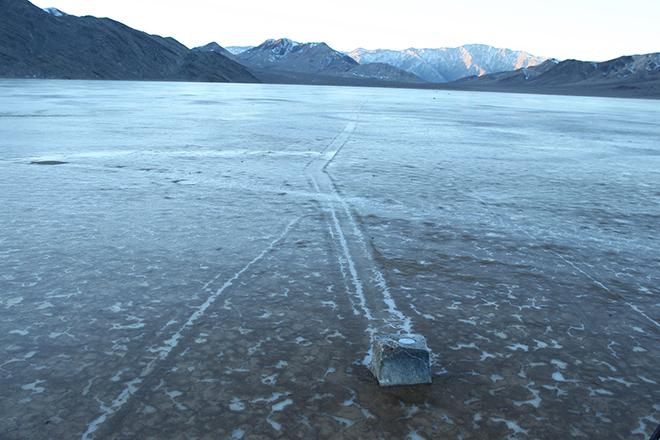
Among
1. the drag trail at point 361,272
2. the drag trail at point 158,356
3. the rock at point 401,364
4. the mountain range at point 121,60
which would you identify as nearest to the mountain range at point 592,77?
the mountain range at point 121,60

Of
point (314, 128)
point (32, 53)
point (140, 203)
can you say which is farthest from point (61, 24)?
point (140, 203)

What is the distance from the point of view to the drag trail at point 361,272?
12.5ft

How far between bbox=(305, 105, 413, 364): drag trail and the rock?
253 millimetres

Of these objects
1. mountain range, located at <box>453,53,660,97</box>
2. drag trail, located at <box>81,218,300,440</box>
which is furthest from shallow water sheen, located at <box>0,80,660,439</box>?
mountain range, located at <box>453,53,660,97</box>

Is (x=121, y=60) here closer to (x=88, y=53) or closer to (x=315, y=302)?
(x=88, y=53)

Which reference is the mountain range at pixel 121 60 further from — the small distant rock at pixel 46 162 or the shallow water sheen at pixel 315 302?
the shallow water sheen at pixel 315 302

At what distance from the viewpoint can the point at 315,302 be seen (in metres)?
4.14

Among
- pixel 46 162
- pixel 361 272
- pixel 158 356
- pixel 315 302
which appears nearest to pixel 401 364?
pixel 315 302

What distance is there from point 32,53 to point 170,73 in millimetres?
33902

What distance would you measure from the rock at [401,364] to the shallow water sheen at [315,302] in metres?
0.07

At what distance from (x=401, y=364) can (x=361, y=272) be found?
177 cm

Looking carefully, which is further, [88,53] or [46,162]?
[88,53]

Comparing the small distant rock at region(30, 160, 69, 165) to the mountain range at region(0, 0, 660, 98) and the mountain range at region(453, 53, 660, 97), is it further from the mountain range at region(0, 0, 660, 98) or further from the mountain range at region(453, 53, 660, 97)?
the mountain range at region(453, 53, 660, 97)

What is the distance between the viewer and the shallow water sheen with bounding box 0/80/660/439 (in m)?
2.81
